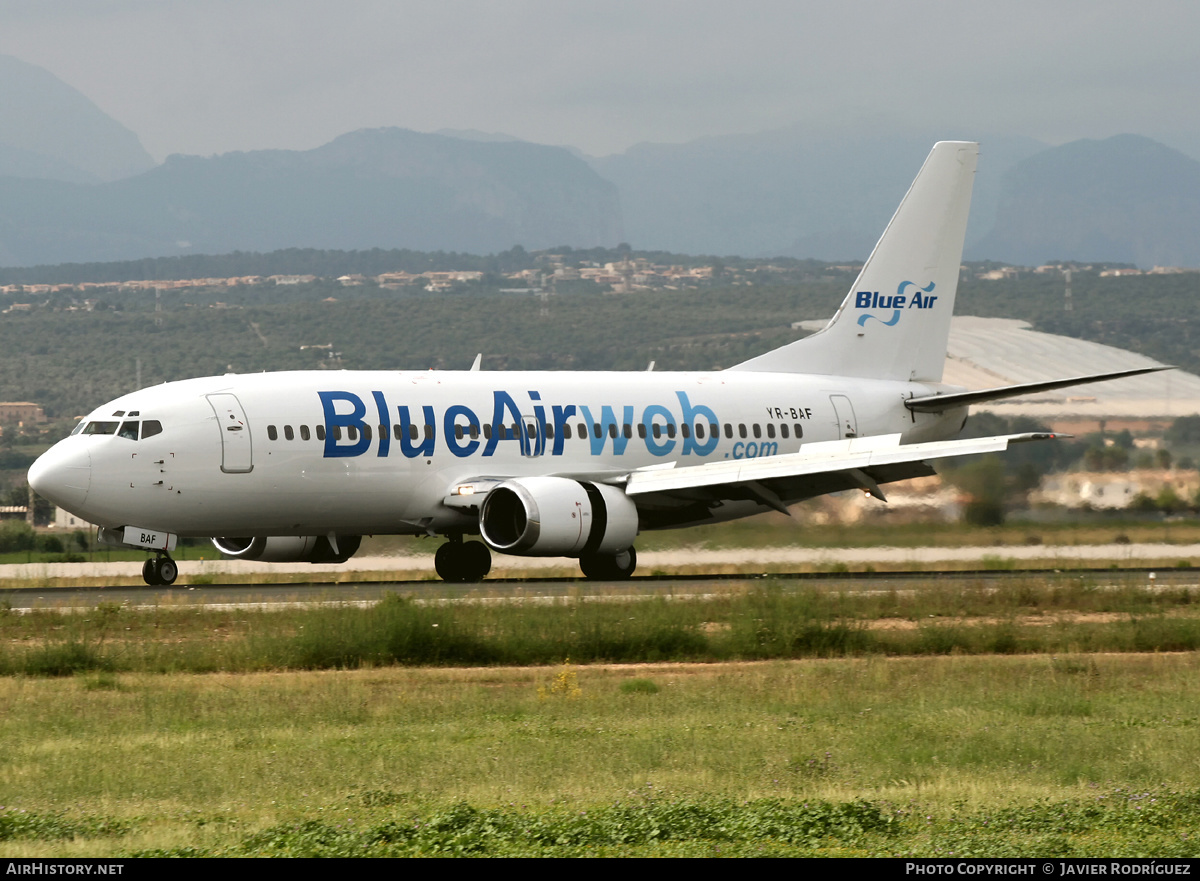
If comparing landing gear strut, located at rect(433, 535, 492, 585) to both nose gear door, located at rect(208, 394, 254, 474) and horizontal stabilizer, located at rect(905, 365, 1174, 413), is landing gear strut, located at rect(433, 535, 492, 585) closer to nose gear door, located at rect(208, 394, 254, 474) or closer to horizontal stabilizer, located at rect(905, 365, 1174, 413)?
nose gear door, located at rect(208, 394, 254, 474)

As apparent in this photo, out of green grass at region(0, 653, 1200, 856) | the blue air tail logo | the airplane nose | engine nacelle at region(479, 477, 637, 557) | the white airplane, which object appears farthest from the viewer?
the blue air tail logo

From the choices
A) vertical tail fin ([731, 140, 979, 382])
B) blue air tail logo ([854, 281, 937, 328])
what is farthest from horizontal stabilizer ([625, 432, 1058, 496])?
blue air tail logo ([854, 281, 937, 328])

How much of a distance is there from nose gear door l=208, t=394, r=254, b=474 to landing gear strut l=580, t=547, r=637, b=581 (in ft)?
23.5

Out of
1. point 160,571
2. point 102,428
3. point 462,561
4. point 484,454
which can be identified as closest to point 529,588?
point 484,454

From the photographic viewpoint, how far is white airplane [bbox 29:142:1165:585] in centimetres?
3114

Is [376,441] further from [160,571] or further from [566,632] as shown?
[566,632]

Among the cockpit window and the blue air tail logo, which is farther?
the blue air tail logo

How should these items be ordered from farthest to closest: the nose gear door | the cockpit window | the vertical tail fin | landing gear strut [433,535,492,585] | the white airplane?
the vertical tail fin → landing gear strut [433,535,492,585] → the nose gear door → the white airplane → the cockpit window

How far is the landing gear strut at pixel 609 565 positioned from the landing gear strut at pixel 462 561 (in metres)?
2.08

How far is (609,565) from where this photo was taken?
35062mm

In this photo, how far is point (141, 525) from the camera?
3111 cm

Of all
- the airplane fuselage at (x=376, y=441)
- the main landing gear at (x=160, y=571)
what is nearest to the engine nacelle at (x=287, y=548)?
the main landing gear at (x=160, y=571)

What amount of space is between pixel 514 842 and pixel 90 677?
1066 cm

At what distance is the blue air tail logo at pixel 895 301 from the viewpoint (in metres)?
42.3
